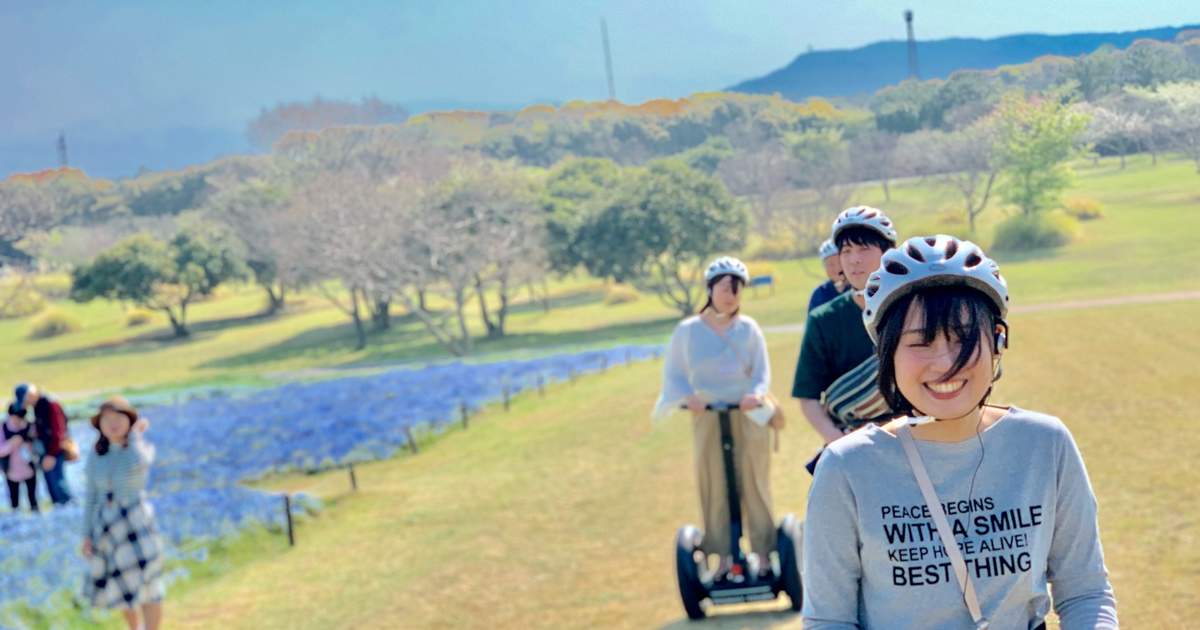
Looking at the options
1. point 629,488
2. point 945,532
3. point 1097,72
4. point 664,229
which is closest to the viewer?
→ point 945,532

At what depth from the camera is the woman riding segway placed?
6.13 m

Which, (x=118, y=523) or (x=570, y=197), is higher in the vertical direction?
(x=570, y=197)

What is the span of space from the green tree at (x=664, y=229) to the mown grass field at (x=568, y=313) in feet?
4.28

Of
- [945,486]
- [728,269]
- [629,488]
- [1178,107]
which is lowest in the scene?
[629,488]

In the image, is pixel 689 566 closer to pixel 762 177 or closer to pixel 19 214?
pixel 762 177

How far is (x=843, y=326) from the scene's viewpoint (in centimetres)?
409

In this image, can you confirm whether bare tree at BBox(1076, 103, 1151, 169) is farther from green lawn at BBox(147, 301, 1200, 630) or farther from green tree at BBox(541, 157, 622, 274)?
green tree at BBox(541, 157, 622, 274)

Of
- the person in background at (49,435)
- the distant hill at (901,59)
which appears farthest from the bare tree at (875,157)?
the person in background at (49,435)

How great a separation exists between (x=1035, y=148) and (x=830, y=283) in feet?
66.8

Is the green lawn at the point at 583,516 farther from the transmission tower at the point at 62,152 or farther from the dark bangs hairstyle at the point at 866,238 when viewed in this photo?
the transmission tower at the point at 62,152

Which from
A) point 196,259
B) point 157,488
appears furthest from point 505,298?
point 157,488

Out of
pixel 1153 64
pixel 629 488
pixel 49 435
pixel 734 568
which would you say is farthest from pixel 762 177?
pixel 734 568

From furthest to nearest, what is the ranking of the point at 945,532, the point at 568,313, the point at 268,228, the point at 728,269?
the point at 268,228 < the point at 568,313 < the point at 728,269 < the point at 945,532

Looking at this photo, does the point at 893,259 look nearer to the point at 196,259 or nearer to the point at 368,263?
the point at 368,263
